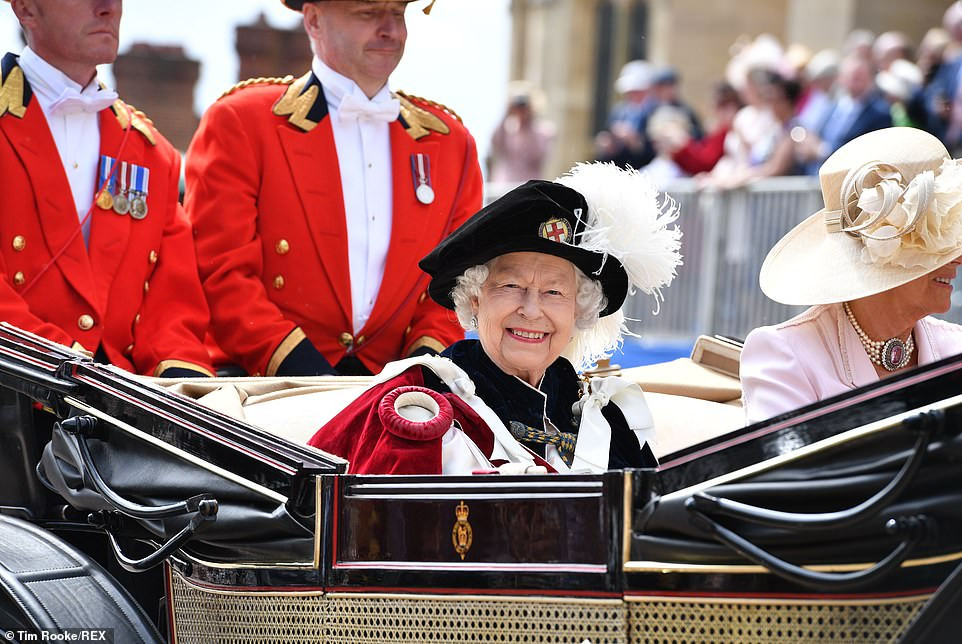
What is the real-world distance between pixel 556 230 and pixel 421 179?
4.05ft

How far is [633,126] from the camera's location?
10.9 metres

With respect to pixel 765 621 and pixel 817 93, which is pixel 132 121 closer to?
pixel 765 621

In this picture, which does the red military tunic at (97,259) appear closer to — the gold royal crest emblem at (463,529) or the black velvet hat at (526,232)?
the black velvet hat at (526,232)

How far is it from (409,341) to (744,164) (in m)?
5.39

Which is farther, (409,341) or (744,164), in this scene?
(744,164)

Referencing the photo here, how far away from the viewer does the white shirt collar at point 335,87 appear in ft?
13.1

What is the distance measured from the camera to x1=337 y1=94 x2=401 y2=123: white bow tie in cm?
397

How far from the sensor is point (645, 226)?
10.0 feet

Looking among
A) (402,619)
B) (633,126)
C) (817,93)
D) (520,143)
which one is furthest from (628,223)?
(520,143)

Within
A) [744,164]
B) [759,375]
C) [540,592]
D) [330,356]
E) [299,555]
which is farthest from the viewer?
[744,164]

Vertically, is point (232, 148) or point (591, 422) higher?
point (232, 148)

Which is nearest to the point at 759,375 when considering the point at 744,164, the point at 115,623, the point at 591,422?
the point at 591,422

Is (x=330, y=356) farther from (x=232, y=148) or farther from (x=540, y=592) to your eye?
(x=540, y=592)

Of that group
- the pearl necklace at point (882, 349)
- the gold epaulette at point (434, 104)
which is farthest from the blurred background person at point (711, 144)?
the pearl necklace at point (882, 349)
